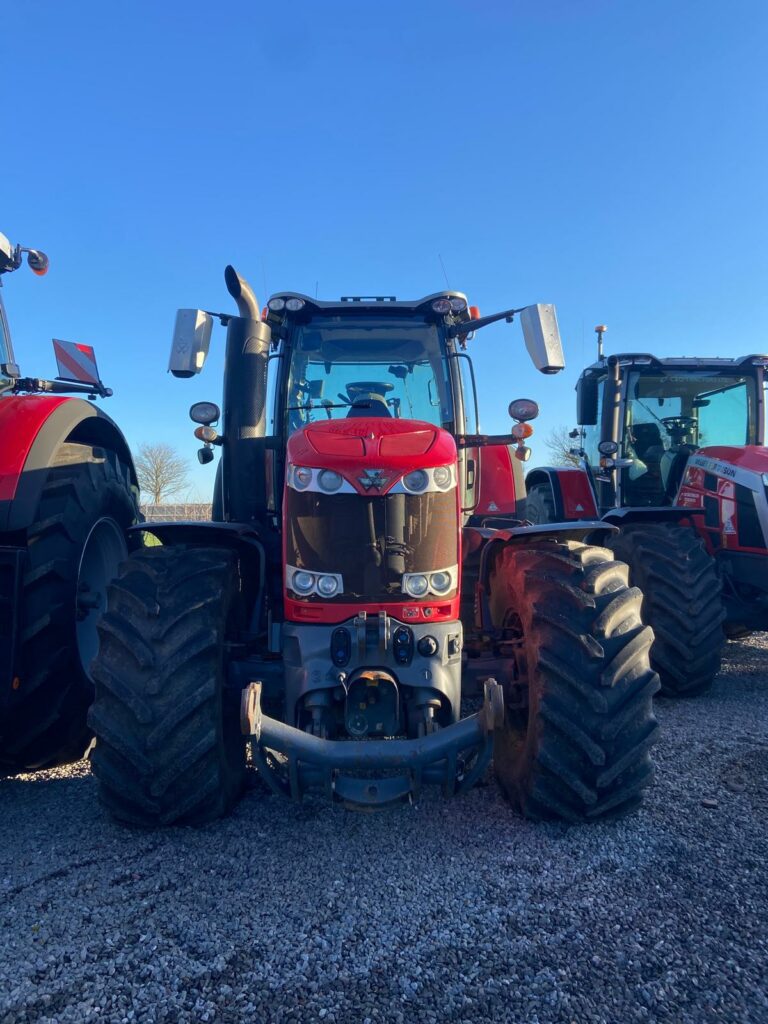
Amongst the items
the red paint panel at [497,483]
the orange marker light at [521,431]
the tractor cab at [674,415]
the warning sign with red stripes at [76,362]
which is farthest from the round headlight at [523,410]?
the tractor cab at [674,415]

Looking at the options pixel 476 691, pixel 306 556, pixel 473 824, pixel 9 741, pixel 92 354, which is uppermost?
pixel 92 354

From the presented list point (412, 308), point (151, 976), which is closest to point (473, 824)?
point (151, 976)

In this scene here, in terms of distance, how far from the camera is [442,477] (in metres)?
2.89

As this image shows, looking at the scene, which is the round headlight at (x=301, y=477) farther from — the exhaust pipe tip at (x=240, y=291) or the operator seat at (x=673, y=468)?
the operator seat at (x=673, y=468)

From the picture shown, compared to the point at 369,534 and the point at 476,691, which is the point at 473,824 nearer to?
the point at 476,691

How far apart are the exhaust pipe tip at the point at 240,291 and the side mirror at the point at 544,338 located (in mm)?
1518

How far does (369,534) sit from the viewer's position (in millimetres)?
2820

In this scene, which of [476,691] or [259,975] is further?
[476,691]

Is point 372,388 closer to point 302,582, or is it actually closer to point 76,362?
point 302,582

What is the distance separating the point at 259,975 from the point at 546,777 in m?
1.26

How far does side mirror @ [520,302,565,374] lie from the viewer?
11.4 feet

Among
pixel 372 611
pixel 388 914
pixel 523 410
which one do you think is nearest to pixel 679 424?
pixel 523 410

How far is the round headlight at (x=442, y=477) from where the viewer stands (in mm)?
2875

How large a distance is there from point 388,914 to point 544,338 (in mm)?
2682
